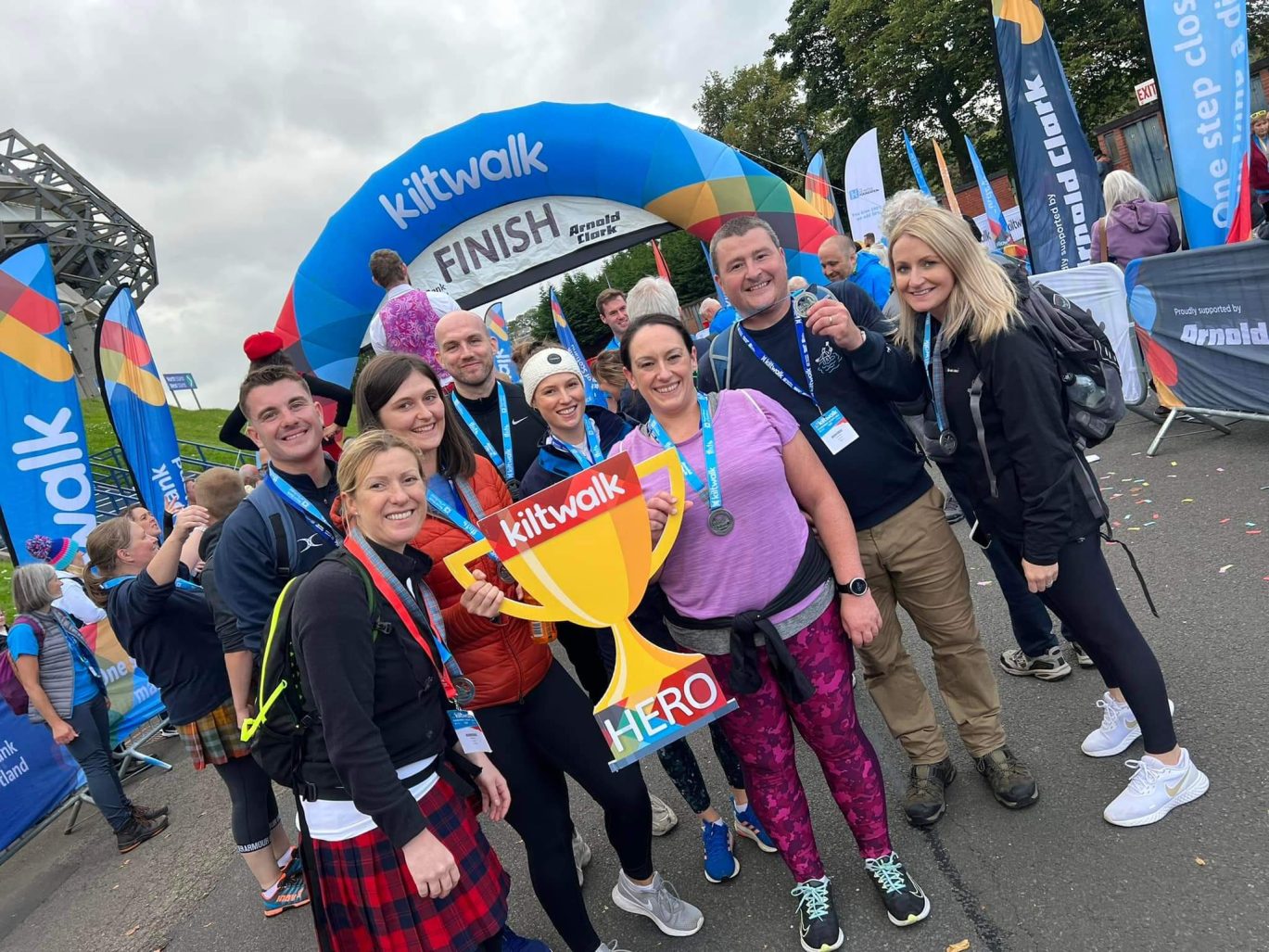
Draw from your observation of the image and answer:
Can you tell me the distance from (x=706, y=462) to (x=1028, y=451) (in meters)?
0.96

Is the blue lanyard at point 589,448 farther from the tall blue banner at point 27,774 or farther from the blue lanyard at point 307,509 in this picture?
the tall blue banner at point 27,774

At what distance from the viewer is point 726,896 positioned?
2.64 meters

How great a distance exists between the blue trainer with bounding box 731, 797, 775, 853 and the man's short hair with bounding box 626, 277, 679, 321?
246cm

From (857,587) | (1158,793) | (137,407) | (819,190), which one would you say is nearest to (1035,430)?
(857,587)

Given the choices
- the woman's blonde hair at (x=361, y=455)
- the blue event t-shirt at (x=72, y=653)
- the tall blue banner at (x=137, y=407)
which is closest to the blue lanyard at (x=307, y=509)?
the woman's blonde hair at (x=361, y=455)

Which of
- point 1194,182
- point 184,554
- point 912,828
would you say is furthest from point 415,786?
point 1194,182

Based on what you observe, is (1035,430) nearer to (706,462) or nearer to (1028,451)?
(1028,451)

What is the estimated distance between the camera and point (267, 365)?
2.48m

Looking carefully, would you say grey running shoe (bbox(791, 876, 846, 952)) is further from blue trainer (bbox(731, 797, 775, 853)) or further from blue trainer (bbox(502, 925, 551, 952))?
blue trainer (bbox(502, 925, 551, 952))

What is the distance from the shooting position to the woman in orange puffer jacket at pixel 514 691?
218cm

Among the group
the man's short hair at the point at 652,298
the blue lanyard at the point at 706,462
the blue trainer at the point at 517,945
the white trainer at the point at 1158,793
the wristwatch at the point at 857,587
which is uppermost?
the man's short hair at the point at 652,298

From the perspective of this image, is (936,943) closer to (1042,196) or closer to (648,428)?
(648,428)

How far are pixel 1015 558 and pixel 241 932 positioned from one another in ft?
11.8

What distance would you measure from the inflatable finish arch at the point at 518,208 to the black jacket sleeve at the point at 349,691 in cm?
547
